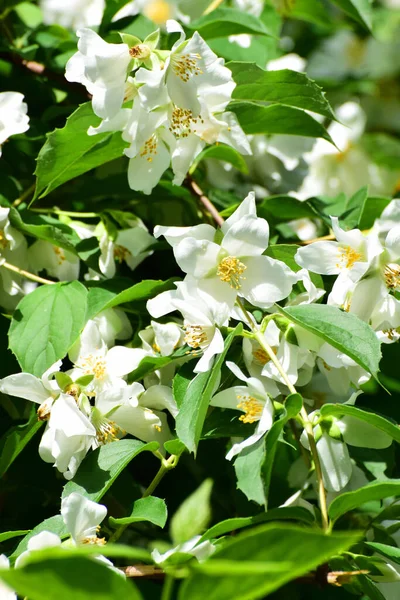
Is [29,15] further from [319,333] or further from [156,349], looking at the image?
[319,333]

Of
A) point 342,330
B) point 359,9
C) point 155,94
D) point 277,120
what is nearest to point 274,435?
point 342,330

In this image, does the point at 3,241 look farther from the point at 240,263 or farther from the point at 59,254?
the point at 240,263

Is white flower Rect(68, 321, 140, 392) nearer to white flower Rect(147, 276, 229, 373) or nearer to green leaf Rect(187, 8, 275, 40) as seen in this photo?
white flower Rect(147, 276, 229, 373)

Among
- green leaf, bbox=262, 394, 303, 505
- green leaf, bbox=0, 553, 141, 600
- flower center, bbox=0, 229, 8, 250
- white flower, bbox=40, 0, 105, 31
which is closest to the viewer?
green leaf, bbox=0, 553, 141, 600

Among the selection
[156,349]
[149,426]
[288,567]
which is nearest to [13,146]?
[156,349]

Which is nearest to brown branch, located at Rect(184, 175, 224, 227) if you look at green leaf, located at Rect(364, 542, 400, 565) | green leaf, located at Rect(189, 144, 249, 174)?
green leaf, located at Rect(189, 144, 249, 174)

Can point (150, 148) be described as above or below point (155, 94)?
below
